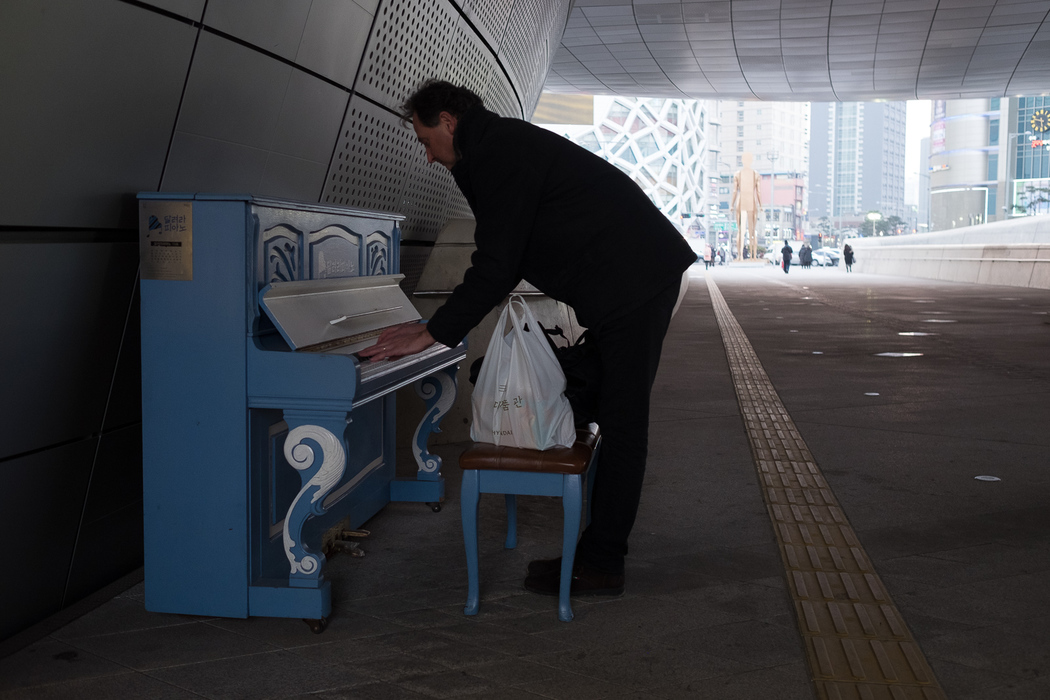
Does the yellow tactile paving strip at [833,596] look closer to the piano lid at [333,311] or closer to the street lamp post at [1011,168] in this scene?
the piano lid at [333,311]

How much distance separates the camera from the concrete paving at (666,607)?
8.33ft

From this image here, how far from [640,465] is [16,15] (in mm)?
2307

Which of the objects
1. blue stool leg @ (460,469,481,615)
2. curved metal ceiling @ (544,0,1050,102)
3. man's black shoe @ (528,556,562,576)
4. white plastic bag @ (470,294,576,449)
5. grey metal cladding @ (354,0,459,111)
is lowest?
man's black shoe @ (528,556,562,576)

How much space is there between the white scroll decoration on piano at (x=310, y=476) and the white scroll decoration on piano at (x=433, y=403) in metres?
1.42

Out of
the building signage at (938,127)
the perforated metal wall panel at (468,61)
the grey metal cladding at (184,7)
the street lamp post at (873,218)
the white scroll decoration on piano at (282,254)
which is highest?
the building signage at (938,127)

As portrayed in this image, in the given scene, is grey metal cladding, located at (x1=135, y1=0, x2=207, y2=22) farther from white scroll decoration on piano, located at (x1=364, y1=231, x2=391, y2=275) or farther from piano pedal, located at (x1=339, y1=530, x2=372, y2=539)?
piano pedal, located at (x1=339, y1=530, x2=372, y2=539)

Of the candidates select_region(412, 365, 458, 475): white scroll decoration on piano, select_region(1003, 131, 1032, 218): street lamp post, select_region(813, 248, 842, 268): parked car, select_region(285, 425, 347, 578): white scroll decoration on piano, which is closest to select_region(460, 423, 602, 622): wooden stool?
select_region(285, 425, 347, 578): white scroll decoration on piano

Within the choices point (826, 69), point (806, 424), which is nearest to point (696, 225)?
point (826, 69)

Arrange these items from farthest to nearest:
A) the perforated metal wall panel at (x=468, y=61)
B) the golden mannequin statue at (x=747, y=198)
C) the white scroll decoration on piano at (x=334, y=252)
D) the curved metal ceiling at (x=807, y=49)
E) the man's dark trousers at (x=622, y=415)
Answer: the golden mannequin statue at (x=747, y=198)
the curved metal ceiling at (x=807, y=49)
the perforated metal wall panel at (x=468, y=61)
the white scroll decoration on piano at (x=334, y=252)
the man's dark trousers at (x=622, y=415)

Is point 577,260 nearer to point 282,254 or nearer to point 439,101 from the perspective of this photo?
point 439,101

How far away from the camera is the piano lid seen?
9.61ft

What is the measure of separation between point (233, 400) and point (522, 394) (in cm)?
94

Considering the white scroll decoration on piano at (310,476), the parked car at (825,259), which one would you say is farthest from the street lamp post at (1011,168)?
the white scroll decoration on piano at (310,476)

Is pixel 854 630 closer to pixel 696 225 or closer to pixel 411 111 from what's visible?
pixel 411 111
